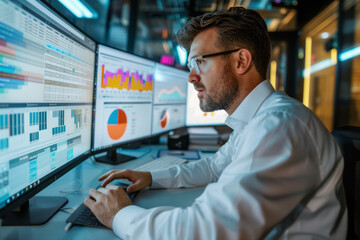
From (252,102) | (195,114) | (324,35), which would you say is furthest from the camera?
(324,35)

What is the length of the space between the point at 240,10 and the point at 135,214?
0.84 meters

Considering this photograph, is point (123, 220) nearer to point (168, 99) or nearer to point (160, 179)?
point (160, 179)

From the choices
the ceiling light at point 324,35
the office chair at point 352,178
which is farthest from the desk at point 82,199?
the ceiling light at point 324,35

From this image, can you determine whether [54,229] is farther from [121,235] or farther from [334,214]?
[334,214]

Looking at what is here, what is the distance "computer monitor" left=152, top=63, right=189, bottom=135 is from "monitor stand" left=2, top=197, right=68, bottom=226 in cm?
83

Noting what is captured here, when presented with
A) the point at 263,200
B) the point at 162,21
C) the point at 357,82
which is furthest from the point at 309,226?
the point at 162,21

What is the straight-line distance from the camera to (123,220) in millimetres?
562

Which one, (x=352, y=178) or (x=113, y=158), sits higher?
(x=352, y=178)

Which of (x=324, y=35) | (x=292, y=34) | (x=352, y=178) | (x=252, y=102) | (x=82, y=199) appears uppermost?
(x=324, y=35)

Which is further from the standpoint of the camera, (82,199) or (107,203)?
(82,199)

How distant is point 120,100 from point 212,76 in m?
0.51

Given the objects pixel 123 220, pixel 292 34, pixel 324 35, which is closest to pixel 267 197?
pixel 123 220

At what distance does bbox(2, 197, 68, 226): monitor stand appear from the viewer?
59 centimetres

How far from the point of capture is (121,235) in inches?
21.4
